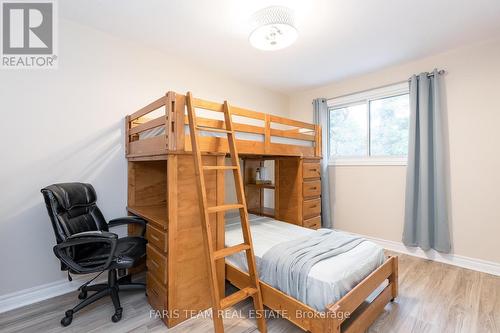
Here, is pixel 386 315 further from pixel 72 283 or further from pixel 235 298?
pixel 72 283

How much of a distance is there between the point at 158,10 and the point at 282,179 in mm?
2365

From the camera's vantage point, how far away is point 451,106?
286 cm

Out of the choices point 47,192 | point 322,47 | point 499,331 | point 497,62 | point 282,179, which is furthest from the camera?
point 282,179

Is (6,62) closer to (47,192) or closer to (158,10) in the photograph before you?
(47,192)

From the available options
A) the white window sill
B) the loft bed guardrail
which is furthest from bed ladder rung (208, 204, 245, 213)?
the white window sill

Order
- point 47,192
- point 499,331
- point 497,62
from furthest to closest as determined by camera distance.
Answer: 1. point 497,62
2. point 47,192
3. point 499,331

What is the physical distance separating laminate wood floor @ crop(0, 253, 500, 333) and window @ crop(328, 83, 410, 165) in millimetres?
1616

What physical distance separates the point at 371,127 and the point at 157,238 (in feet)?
10.9

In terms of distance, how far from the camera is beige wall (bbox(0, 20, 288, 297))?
6.68 ft

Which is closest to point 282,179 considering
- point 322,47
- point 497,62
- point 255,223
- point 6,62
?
point 255,223

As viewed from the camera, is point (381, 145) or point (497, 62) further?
point (381, 145)

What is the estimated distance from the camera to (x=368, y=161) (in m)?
3.55

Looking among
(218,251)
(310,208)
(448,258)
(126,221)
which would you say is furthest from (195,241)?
(448,258)

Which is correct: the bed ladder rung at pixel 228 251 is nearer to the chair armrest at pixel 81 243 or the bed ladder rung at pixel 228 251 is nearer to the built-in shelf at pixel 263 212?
the chair armrest at pixel 81 243
